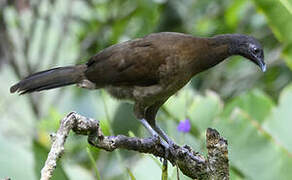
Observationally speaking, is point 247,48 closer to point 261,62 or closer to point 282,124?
point 261,62

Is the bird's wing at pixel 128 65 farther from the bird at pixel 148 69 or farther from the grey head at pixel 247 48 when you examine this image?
the grey head at pixel 247 48

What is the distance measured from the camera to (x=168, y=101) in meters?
2.68

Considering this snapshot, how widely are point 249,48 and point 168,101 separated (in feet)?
2.17

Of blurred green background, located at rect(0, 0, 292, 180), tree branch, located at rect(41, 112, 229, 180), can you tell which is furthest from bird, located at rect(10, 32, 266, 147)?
tree branch, located at rect(41, 112, 229, 180)

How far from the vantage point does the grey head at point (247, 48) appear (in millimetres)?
2072

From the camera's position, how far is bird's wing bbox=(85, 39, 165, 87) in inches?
88.7

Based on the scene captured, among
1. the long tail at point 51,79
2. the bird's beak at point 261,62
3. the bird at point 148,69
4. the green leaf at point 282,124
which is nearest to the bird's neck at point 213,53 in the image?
the bird at point 148,69

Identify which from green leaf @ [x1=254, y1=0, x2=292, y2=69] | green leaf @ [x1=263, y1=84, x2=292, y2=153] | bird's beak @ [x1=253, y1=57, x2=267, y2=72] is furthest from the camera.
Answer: green leaf @ [x1=254, y1=0, x2=292, y2=69]

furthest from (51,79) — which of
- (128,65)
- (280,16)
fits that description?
(280,16)

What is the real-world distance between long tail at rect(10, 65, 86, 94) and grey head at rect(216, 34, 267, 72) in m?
0.57

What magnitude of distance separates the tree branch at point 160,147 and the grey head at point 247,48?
50 centimetres

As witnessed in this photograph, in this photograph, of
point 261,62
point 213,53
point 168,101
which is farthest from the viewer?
point 168,101

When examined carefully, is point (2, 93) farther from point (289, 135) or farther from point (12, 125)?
point (289, 135)

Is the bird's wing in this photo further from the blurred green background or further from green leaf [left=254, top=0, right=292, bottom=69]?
green leaf [left=254, top=0, right=292, bottom=69]
